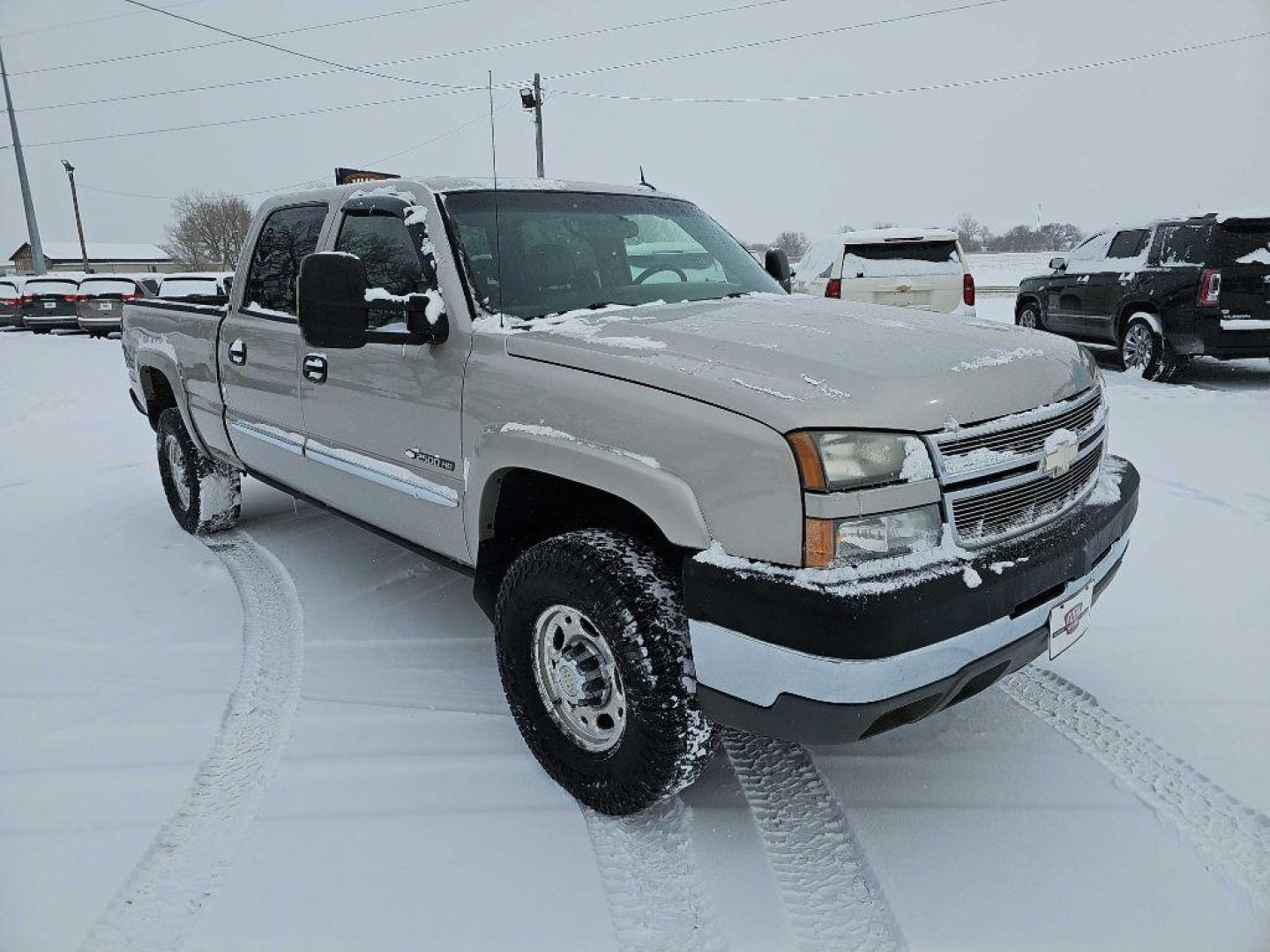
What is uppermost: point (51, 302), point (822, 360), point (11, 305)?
point (822, 360)

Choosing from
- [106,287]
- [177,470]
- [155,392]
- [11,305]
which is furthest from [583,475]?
[11,305]

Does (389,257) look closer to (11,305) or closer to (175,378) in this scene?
(175,378)

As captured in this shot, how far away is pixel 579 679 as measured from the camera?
8.14 feet

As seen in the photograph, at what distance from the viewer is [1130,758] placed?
270cm

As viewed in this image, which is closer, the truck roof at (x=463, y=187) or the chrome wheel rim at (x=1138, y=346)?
the truck roof at (x=463, y=187)

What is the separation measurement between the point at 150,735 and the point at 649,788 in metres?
1.79

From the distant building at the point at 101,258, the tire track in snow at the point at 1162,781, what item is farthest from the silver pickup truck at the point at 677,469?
the distant building at the point at 101,258

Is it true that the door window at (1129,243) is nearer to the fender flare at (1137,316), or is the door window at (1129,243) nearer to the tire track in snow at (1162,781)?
the fender flare at (1137,316)

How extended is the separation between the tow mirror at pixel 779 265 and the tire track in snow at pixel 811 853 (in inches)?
93.1

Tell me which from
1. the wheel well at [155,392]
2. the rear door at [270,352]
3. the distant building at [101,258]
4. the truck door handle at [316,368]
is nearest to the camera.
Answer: the truck door handle at [316,368]

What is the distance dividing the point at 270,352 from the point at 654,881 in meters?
2.80

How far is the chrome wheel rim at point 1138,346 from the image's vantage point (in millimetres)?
9170

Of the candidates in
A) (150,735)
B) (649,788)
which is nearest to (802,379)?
(649,788)

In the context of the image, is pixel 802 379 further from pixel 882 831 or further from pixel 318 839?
pixel 318 839
